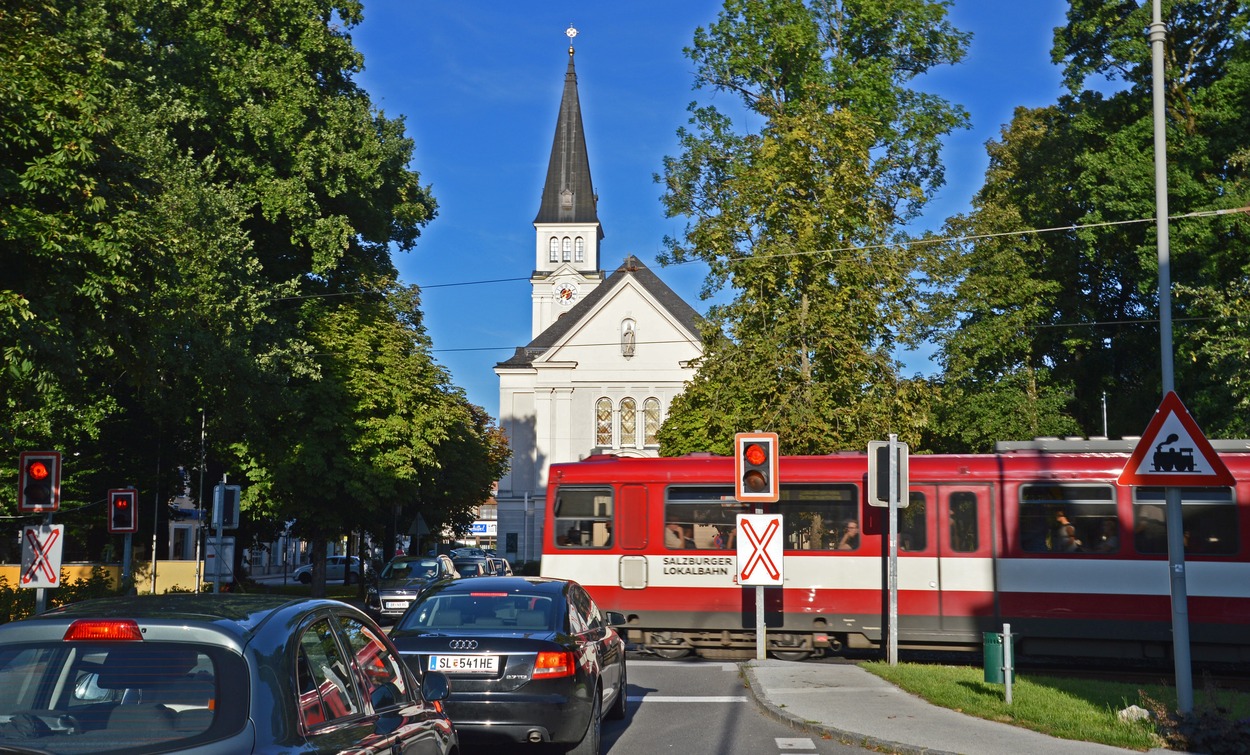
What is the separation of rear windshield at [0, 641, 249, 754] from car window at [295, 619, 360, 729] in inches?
14.5

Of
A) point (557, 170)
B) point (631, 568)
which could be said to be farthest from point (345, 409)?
point (557, 170)

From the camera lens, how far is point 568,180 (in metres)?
102

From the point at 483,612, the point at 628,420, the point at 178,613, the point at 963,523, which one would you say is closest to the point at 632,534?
the point at 963,523

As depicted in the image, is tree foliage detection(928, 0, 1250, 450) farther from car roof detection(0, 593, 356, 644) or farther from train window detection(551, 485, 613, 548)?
car roof detection(0, 593, 356, 644)

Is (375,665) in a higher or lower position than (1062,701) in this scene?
higher

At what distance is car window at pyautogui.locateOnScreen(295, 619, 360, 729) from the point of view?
4.63 meters

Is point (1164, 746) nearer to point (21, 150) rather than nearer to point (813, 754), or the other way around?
point (813, 754)

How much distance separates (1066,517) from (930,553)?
2073 millimetres

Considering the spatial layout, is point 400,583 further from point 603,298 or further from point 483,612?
point 603,298

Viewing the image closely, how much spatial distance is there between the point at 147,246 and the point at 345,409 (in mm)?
20543

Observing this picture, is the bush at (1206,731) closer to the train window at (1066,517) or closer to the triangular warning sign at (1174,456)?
the triangular warning sign at (1174,456)

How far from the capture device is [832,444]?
27.2 m

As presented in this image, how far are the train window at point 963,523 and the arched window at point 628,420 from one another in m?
57.0

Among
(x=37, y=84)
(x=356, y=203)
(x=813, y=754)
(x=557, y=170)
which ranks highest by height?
(x=557, y=170)
